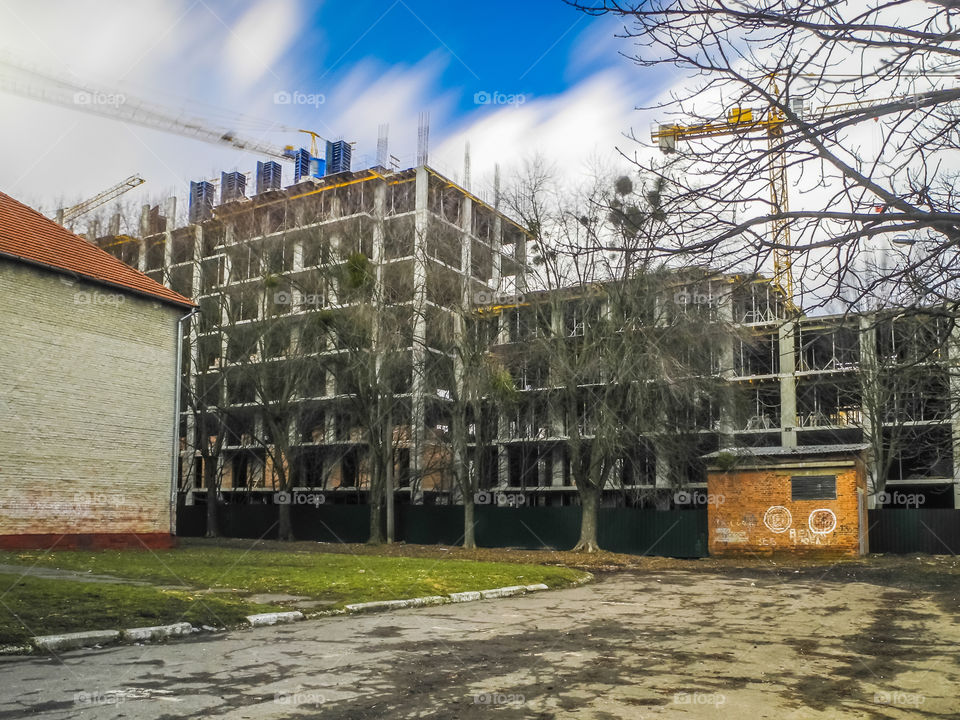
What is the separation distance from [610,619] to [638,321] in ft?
51.3

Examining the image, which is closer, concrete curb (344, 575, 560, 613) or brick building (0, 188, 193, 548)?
concrete curb (344, 575, 560, 613)

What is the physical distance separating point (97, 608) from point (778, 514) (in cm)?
2132

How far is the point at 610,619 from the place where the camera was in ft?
38.7

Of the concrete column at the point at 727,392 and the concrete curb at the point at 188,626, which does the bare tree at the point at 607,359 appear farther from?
the concrete curb at the point at 188,626

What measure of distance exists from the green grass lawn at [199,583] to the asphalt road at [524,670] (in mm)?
1152

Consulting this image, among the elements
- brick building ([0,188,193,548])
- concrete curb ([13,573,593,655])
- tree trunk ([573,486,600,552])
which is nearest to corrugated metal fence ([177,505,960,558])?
tree trunk ([573,486,600,552])

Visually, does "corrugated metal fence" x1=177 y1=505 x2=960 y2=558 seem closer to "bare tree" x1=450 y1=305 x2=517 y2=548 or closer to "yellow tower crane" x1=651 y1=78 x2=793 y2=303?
"bare tree" x1=450 y1=305 x2=517 y2=548

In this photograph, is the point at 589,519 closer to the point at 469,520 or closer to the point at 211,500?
the point at 469,520

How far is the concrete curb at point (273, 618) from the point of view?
1062 centimetres

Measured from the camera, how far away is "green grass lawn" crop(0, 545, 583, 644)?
32.8ft

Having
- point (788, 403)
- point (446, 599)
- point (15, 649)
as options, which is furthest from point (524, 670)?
point (788, 403)

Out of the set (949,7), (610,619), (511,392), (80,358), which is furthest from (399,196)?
(949,7)

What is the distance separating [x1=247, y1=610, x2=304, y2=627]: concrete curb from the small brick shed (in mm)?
18923

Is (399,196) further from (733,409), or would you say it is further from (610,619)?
(610,619)
